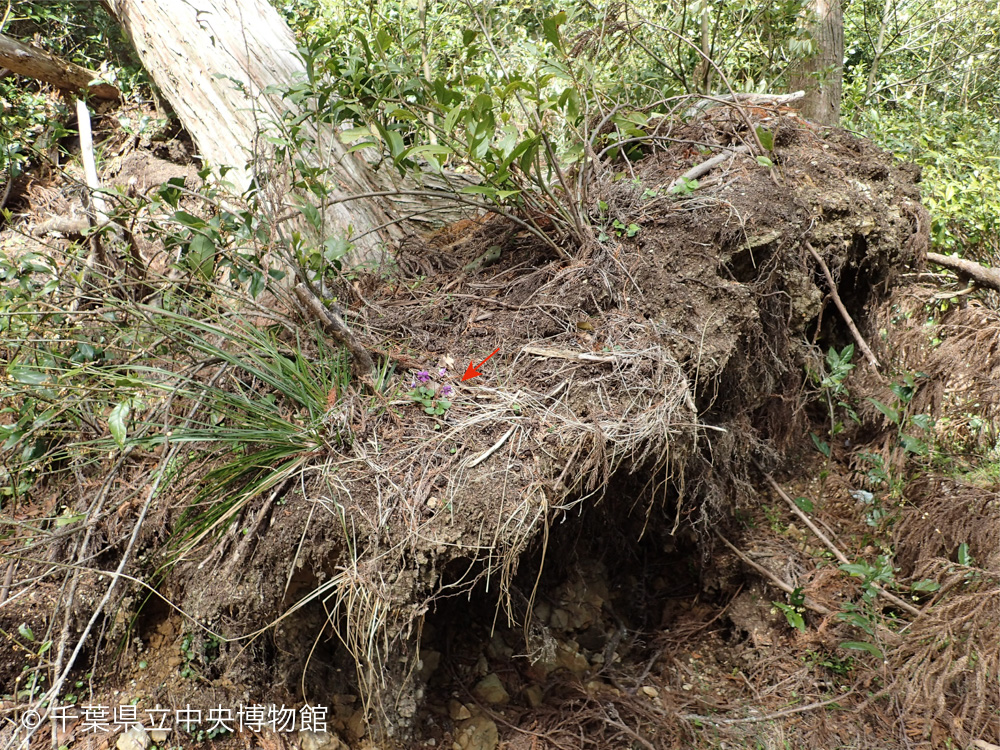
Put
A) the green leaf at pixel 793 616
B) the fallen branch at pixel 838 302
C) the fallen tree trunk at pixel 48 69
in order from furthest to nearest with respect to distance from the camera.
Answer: the fallen tree trunk at pixel 48 69 → the fallen branch at pixel 838 302 → the green leaf at pixel 793 616

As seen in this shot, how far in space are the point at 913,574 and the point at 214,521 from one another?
2.58 metres

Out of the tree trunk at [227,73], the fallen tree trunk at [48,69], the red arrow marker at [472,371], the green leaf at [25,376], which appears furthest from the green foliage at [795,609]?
the fallen tree trunk at [48,69]

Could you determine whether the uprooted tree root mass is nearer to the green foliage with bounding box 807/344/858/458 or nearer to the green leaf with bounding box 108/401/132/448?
the green foliage with bounding box 807/344/858/458

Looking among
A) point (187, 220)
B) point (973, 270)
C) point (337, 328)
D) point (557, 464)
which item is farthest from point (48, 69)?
point (973, 270)

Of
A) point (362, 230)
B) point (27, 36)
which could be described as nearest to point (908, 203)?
point (362, 230)

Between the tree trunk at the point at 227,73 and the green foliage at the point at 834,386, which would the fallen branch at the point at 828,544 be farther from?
the tree trunk at the point at 227,73

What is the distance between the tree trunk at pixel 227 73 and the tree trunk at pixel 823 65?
114 inches

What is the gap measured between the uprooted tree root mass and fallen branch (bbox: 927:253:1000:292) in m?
0.32

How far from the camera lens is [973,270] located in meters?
3.36

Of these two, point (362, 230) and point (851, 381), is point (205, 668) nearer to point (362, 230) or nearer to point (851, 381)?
point (362, 230)

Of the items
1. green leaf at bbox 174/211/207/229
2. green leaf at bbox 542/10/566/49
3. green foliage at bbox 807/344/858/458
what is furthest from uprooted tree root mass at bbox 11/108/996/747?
green leaf at bbox 542/10/566/49

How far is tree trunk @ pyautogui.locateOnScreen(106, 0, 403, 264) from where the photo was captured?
127 inches

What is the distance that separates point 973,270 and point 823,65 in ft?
6.02

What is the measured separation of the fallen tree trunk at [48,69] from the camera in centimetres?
402
